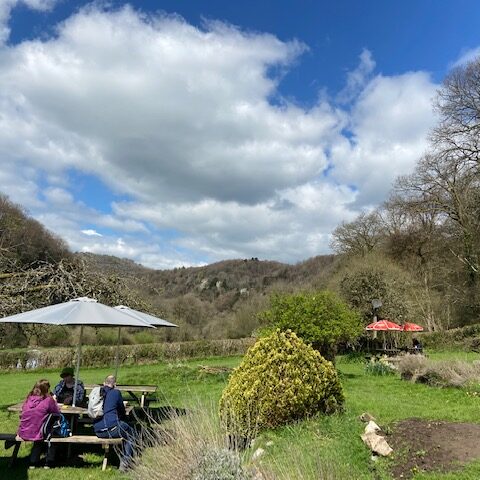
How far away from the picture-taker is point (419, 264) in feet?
128

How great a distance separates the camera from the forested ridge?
8797 mm

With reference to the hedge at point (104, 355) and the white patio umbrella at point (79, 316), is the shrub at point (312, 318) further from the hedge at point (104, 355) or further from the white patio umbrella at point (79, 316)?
the hedge at point (104, 355)

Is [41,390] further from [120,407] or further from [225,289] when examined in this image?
[225,289]

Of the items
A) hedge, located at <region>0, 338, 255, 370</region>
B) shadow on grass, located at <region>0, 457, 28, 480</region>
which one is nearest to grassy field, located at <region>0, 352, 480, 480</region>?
shadow on grass, located at <region>0, 457, 28, 480</region>

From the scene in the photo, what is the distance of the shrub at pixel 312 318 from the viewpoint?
14.4 meters

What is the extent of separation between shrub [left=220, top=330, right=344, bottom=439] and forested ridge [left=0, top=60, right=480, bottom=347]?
2865 mm

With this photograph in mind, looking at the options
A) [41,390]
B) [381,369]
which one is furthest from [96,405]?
[381,369]

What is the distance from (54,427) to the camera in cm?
720

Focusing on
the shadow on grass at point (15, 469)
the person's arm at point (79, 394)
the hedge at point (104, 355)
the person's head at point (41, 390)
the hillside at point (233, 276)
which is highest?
the hillside at point (233, 276)

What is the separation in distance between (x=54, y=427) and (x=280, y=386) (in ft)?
11.0

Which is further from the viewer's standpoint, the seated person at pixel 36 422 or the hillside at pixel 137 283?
the hillside at pixel 137 283

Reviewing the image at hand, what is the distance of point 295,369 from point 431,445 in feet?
6.95

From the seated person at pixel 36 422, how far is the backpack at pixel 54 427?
0.06 metres

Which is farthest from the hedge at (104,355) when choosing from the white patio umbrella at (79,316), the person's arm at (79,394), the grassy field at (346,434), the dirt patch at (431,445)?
the dirt patch at (431,445)
